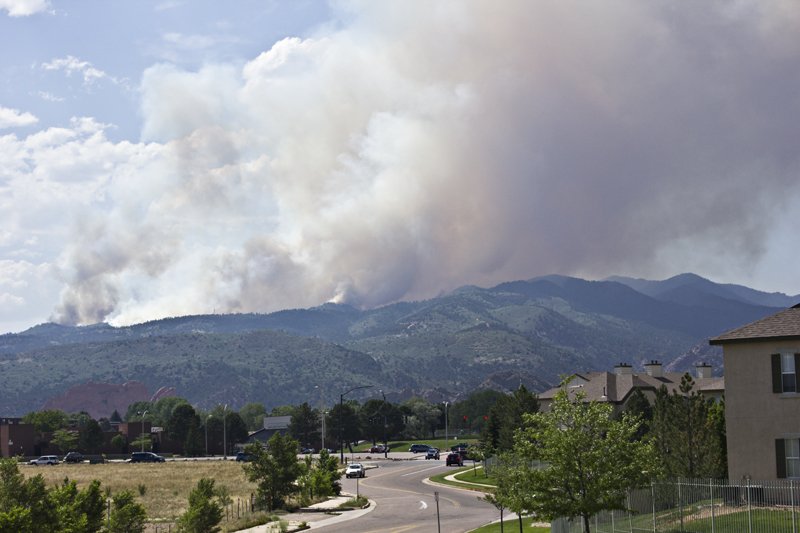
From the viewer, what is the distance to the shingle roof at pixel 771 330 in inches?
1650

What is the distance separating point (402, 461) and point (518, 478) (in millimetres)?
101339

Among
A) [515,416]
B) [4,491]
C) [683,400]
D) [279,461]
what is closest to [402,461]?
[515,416]

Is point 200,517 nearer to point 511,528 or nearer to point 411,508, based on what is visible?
point 511,528

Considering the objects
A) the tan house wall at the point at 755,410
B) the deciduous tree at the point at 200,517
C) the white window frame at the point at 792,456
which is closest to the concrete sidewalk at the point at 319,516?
the deciduous tree at the point at 200,517

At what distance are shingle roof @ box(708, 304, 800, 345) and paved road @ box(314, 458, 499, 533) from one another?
18211 millimetres

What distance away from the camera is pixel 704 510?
36.3 meters

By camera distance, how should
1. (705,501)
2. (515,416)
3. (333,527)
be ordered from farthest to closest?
(515,416) < (333,527) < (705,501)

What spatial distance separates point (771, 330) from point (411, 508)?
31.5 metres

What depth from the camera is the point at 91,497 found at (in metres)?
44.6

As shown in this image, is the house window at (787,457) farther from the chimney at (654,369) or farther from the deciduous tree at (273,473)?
the chimney at (654,369)

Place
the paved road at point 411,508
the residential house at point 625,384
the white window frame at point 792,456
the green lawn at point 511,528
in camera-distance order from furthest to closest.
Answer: the residential house at point 625,384 → the paved road at point 411,508 → the green lawn at point 511,528 → the white window frame at point 792,456

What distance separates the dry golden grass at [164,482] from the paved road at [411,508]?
11492mm

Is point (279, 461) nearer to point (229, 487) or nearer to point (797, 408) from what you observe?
point (229, 487)

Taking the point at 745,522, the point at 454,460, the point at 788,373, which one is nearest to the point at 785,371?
the point at 788,373
